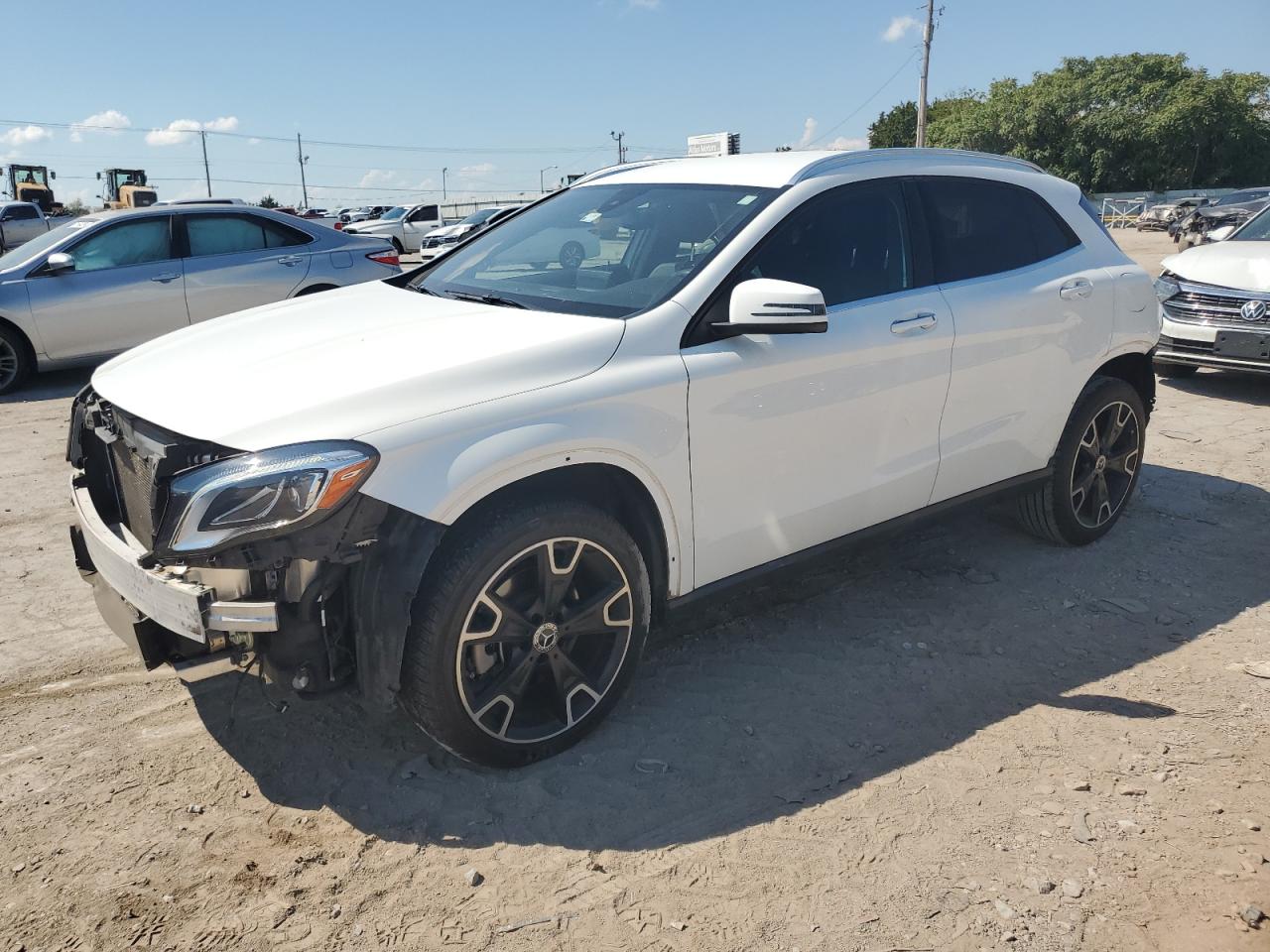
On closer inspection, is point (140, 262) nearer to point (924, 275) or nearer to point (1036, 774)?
point (924, 275)

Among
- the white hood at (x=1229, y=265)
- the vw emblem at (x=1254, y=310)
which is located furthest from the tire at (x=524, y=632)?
the white hood at (x=1229, y=265)

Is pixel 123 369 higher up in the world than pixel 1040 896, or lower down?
higher up

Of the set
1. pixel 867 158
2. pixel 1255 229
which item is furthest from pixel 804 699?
pixel 1255 229

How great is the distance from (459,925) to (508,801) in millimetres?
500

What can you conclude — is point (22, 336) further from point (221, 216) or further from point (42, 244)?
point (221, 216)

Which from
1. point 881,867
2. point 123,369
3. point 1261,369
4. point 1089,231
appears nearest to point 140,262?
point 123,369

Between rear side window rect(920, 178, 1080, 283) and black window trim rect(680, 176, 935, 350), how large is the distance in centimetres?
6

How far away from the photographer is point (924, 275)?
3.87m

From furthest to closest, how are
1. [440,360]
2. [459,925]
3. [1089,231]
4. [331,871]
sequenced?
[1089,231], [440,360], [331,871], [459,925]

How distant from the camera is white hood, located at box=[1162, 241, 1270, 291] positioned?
790 cm

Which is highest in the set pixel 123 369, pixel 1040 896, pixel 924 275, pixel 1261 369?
pixel 924 275

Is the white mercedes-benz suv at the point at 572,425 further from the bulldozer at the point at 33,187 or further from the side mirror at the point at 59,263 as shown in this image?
the bulldozer at the point at 33,187

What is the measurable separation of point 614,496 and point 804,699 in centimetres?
107

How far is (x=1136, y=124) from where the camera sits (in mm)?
56031
